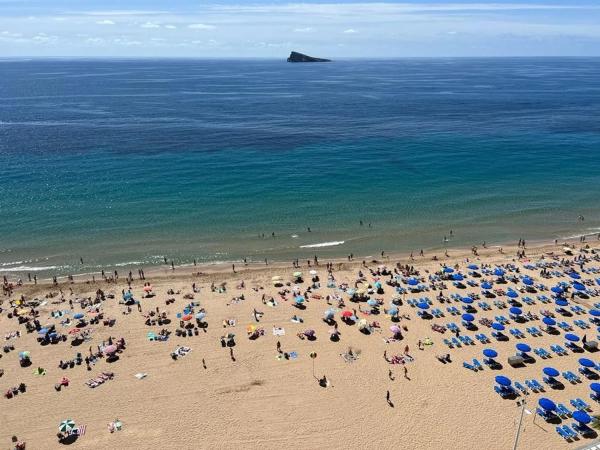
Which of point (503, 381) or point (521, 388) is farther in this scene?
point (521, 388)

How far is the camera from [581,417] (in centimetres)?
2797

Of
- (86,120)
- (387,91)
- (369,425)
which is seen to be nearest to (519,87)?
(387,91)

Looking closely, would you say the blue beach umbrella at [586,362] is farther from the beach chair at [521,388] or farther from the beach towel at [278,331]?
the beach towel at [278,331]

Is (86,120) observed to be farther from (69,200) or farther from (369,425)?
(369,425)

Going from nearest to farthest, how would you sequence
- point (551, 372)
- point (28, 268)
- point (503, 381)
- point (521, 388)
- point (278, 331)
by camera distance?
point (503, 381)
point (521, 388)
point (551, 372)
point (278, 331)
point (28, 268)

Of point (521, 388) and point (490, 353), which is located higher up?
point (490, 353)

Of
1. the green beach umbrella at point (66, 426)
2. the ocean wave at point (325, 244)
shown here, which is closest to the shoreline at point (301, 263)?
the ocean wave at point (325, 244)

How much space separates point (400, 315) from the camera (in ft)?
136

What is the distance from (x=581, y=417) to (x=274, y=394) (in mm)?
19561

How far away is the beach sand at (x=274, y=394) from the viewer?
28.5m

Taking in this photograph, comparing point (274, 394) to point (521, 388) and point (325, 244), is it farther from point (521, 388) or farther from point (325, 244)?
point (325, 244)

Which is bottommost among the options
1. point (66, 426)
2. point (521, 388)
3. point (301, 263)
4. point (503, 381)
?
point (521, 388)

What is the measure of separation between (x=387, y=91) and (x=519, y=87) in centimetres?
6156

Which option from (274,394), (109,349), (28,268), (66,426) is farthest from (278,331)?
(28,268)
